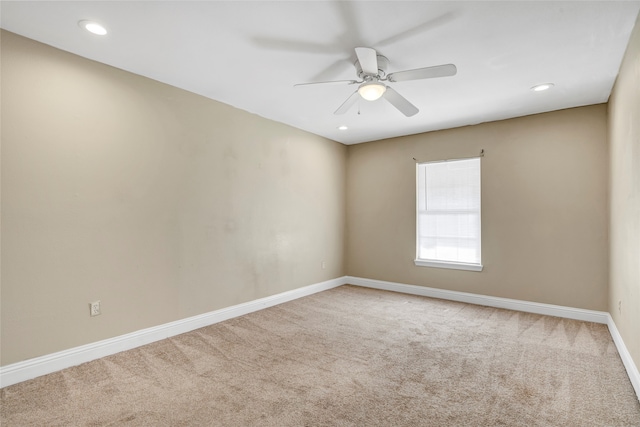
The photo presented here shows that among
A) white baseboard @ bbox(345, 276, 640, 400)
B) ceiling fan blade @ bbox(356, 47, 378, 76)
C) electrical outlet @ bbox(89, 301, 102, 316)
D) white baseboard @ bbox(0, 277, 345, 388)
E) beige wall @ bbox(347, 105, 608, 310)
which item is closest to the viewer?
ceiling fan blade @ bbox(356, 47, 378, 76)

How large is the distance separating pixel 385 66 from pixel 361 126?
6.38ft

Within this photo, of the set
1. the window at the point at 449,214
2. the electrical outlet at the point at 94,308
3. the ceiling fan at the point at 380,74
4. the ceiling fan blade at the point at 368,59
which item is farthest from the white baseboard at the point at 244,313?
the ceiling fan blade at the point at 368,59

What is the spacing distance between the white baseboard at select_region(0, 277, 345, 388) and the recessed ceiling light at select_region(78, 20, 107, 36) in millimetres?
2496

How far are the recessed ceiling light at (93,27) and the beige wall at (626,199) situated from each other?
3.72m

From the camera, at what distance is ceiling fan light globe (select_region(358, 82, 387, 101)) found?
264 centimetres

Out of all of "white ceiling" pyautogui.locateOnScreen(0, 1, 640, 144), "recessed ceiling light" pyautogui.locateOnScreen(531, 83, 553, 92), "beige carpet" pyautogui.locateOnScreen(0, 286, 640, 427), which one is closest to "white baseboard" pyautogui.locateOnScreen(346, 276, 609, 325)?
"beige carpet" pyautogui.locateOnScreen(0, 286, 640, 427)

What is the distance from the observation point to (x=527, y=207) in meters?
4.20

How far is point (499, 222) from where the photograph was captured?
442 cm

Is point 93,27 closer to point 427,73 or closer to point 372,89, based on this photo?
point 372,89

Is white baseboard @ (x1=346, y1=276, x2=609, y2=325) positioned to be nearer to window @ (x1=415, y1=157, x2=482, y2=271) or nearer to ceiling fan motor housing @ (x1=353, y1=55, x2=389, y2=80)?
window @ (x1=415, y1=157, x2=482, y2=271)

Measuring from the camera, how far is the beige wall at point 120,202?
2441mm

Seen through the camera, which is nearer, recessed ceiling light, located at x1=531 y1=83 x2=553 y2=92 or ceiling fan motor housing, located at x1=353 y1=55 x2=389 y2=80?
ceiling fan motor housing, located at x1=353 y1=55 x2=389 y2=80

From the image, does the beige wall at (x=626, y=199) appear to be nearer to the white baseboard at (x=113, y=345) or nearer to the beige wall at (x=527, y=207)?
the beige wall at (x=527, y=207)

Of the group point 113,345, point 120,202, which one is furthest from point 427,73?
point 113,345
